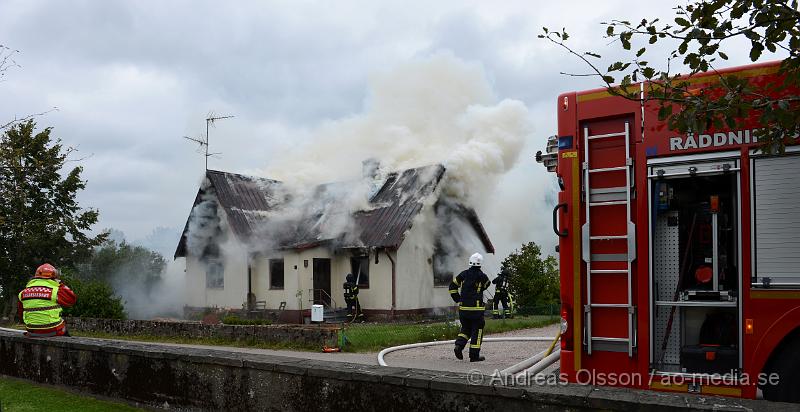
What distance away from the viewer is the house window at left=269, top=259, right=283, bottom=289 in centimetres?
2389

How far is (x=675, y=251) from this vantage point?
638 centimetres

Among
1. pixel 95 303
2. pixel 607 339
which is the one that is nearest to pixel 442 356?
pixel 607 339

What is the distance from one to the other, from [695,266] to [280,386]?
3835 mm

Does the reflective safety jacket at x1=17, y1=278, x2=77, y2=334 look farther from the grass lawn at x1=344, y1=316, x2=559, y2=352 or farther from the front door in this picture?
the front door

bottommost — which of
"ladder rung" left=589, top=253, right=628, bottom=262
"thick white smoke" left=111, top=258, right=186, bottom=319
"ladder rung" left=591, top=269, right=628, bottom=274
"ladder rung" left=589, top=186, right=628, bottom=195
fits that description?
"thick white smoke" left=111, top=258, right=186, bottom=319

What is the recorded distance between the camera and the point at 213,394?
6312 millimetres

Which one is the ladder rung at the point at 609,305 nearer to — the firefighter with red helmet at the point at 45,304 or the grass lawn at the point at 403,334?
the firefighter with red helmet at the point at 45,304

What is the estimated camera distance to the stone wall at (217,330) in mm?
14227

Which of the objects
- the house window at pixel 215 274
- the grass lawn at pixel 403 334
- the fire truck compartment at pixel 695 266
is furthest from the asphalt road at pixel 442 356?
the house window at pixel 215 274

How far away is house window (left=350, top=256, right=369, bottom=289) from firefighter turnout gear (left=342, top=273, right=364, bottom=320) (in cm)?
58

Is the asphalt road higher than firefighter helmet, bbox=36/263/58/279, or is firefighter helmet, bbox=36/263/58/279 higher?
firefighter helmet, bbox=36/263/58/279

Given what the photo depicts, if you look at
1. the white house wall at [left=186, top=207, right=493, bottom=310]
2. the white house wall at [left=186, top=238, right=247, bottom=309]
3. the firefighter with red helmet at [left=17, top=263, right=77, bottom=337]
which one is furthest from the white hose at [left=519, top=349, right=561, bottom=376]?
the white house wall at [left=186, top=238, right=247, bottom=309]

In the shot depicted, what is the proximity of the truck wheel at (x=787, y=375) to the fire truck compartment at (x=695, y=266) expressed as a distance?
1.06ft

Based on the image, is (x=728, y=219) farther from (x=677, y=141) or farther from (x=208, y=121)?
(x=208, y=121)
